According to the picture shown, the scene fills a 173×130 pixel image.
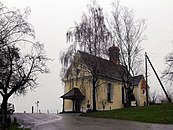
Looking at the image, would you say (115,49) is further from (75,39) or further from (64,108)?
(64,108)

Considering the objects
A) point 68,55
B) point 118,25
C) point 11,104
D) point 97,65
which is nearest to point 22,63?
point 68,55

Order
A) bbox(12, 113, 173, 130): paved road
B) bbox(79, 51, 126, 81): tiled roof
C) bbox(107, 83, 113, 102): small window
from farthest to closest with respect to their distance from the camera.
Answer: bbox(107, 83, 113, 102): small window
bbox(79, 51, 126, 81): tiled roof
bbox(12, 113, 173, 130): paved road

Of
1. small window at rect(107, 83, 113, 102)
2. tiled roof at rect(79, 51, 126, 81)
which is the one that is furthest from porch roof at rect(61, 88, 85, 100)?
tiled roof at rect(79, 51, 126, 81)

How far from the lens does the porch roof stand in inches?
2153

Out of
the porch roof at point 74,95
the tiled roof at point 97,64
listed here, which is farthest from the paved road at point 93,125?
the porch roof at point 74,95

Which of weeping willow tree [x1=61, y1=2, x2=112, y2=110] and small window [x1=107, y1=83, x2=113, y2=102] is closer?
weeping willow tree [x1=61, y1=2, x2=112, y2=110]

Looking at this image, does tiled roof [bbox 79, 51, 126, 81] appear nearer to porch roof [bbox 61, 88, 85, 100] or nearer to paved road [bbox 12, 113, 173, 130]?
porch roof [bbox 61, 88, 85, 100]

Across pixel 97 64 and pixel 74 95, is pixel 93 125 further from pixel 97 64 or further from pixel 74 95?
pixel 74 95

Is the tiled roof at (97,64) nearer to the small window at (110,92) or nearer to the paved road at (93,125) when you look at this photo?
the paved road at (93,125)

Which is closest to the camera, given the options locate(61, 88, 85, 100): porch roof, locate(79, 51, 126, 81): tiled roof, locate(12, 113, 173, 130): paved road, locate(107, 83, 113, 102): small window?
locate(12, 113, 173, 130): paved road

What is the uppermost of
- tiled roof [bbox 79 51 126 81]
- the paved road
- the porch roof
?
tiled roof [bbox 79 51 126 81]

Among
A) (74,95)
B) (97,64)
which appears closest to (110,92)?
(74,95)

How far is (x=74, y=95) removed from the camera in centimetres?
5459

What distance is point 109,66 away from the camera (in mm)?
42938
